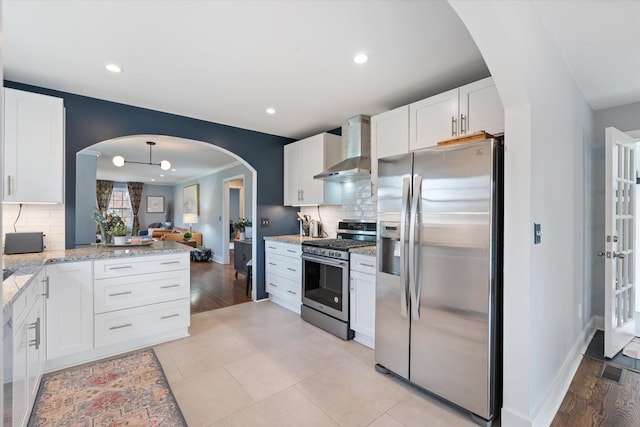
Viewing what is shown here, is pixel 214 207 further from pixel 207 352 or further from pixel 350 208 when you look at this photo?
pixel 207 352

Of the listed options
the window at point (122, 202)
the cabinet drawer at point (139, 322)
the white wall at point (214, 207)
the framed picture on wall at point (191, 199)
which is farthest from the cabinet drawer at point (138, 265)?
the window at point (122, 202)

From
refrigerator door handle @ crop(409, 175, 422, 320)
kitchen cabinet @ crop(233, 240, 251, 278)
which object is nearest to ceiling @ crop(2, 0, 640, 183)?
refrigerator door handle @ crop(409, 175, 422, 320)

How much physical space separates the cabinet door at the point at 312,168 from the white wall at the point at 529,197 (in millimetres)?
2454

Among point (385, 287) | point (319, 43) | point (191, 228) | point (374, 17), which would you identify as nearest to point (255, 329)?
point (385, 287)

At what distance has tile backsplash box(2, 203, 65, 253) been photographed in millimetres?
2807

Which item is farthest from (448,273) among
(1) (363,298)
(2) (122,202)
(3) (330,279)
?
(2) (122,202)

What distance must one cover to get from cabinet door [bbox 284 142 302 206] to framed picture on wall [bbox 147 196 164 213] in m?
8.44

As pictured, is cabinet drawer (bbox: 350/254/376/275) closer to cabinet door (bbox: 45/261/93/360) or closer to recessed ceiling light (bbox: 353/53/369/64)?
recessed ceiling light (bbox: 353/53/369/64)

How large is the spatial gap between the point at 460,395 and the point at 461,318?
49 centimetres

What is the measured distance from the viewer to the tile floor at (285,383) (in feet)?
6.45

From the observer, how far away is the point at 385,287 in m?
2.41

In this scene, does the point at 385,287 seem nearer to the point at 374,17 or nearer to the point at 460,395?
the point at 460,395

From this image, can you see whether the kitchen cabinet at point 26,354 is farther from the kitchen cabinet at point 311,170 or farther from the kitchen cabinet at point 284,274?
the kitchen cabinet at point 311,170

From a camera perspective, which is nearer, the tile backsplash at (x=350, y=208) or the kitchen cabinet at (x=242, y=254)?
the tile backsplash at (x=350, y=208)
